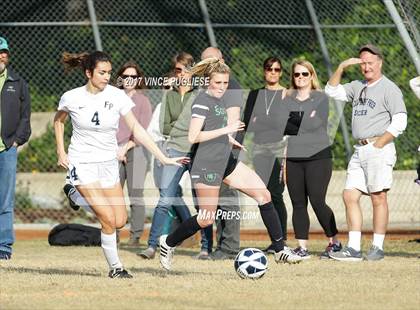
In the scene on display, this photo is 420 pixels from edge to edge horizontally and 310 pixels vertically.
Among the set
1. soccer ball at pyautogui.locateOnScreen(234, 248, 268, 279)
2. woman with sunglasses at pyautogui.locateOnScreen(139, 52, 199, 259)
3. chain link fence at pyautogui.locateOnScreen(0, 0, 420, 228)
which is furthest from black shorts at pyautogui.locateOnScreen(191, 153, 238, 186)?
chain link fence at pyautogui.locateOnScreen(0, 0, 420, 228)

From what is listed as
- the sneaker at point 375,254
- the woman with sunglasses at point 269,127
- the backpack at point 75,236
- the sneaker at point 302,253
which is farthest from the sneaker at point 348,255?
the backpack at point 75,236

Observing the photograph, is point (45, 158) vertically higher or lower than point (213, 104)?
lower

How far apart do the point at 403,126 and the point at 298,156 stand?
1.28 m

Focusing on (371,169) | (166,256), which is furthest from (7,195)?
(371,169)

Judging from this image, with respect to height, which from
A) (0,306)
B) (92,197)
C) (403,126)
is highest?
(403,126)

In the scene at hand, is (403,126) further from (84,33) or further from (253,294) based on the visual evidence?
(84,33)

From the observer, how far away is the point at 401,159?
18.1 meters

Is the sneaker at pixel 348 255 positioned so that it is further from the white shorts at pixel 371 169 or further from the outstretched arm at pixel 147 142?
the outstretched arm at pixel 147 142

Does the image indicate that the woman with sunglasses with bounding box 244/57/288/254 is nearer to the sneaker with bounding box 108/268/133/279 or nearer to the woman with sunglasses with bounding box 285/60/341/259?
the woman with sunglasses with bounding box 285/60/341/259

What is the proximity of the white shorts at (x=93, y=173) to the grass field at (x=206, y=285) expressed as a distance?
887 mm

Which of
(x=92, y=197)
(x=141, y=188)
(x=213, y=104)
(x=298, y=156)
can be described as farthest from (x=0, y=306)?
(x=141, y=188)

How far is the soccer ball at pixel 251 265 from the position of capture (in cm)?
989

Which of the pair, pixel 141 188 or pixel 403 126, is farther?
pixel 141 188

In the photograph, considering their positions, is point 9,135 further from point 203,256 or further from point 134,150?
point 203,256
